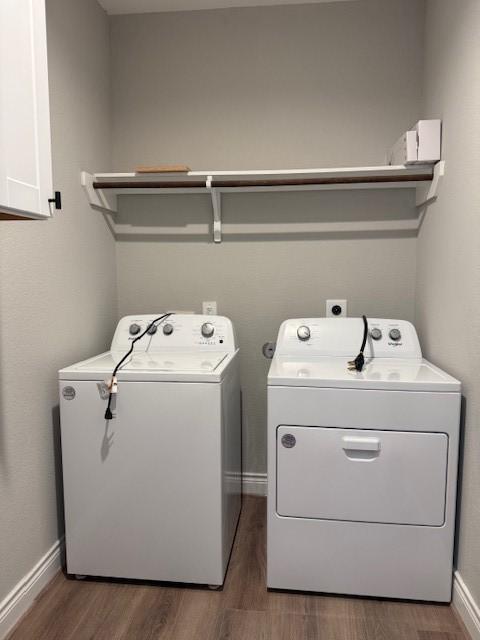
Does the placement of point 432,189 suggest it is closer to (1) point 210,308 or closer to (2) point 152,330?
(1) point 210,308

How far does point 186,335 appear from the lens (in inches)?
81.4

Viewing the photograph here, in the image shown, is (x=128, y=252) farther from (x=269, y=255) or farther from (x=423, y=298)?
(x=423, y=298)

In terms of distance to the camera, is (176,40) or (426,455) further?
(176,40)

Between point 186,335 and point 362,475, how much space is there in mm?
930

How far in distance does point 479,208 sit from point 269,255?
104 centimetres

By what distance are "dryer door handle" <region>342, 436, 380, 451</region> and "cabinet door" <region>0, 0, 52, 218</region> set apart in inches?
44.8

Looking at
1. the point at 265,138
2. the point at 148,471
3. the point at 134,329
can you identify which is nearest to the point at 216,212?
the point at 265,138

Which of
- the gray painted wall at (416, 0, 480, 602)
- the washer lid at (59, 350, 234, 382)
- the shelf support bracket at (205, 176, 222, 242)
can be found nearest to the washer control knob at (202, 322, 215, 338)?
the washer lid at (59, 350, 234, 382)

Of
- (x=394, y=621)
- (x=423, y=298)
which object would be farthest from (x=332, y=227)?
(x=394, y=621)

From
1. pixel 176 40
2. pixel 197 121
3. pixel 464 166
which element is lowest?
pixel 464 166

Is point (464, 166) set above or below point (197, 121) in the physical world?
below

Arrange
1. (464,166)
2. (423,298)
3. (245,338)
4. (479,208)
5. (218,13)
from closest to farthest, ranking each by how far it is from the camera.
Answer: (479,208), (464,166), (423,298), (218,13), (245,338)

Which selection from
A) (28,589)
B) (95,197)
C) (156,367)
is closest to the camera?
(28,589)

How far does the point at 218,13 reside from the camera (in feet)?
7.27
